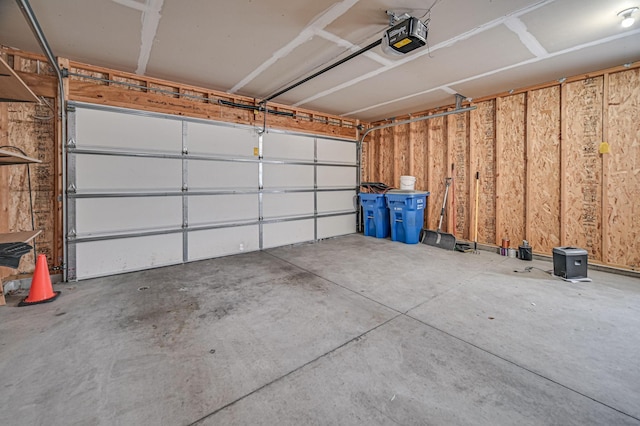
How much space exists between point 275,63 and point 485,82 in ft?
10.7

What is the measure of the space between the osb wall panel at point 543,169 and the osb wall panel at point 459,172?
101 cm

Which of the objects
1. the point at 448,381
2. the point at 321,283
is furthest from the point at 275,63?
the point at 448,381

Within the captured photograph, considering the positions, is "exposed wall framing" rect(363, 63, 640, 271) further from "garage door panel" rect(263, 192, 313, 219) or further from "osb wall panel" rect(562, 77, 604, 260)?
"garage door panel" rect(263, 192, 313, 219)

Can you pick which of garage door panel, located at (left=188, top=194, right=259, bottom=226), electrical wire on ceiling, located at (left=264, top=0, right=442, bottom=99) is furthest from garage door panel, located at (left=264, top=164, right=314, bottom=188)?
electrical wire on ceiling, located at (left=264, top=0, right=442, bottom=99)

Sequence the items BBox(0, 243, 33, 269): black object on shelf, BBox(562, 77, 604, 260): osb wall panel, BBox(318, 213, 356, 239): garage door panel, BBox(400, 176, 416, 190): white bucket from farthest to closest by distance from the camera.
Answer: BBox(318, 213, 356, 239): garage door panel → BBox(400, 176, 416, 190): white bucket → BBox(562, 77, 604, 260): osb wall panel → BBox(0, 243, 33, 269): black object on shelf

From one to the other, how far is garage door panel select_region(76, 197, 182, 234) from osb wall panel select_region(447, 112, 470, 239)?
5.13m

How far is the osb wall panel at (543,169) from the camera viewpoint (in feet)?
13.9

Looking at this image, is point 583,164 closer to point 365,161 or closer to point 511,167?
point 511,167

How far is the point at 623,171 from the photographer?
369 centimetres

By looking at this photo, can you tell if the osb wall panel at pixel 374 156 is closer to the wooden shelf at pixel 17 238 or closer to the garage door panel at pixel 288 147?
the garage door panel at pixel 288 147

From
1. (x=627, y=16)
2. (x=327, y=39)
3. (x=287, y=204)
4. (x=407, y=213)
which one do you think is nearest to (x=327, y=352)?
(x=327, y=39)

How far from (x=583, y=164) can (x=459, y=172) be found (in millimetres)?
1801

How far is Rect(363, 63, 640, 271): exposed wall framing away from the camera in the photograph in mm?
3680

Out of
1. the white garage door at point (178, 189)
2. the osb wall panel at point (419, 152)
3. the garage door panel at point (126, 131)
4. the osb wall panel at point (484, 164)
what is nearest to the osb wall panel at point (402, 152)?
the osb wall panel at point (419, 152)
